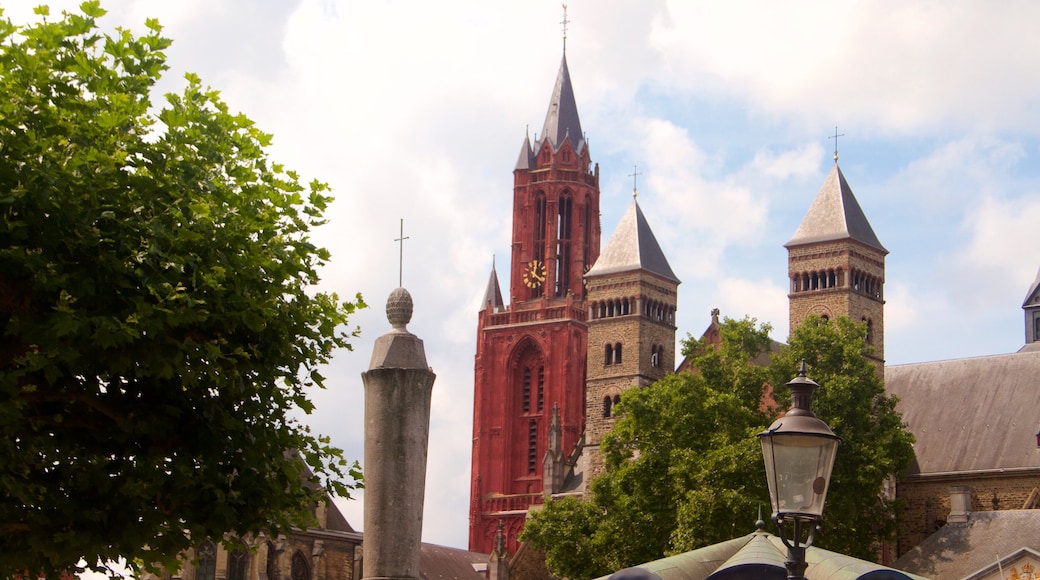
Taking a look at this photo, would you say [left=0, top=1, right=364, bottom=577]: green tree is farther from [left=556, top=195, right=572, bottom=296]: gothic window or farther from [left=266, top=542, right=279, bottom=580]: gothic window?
[left=556, top=195, right=572, bottom=296]: gothic window

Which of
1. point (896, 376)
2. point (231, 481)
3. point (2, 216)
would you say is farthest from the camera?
point (896, 376)

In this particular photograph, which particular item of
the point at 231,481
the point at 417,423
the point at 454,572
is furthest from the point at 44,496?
the point at 454,572

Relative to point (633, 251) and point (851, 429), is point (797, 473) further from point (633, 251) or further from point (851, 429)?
point (633, 251)

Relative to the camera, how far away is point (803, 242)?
66.5 metres

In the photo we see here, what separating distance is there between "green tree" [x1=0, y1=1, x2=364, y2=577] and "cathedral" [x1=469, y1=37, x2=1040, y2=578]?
119 feet

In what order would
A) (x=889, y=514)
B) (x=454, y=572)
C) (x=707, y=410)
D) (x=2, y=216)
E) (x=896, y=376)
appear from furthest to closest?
(x=454, y=572), (x=896, y=376), (x=889, y=514), (x=707, y=410), (x=2, y=216)

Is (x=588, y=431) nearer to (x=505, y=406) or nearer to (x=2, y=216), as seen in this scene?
(x=505, y=406)

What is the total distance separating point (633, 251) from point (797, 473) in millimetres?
63031

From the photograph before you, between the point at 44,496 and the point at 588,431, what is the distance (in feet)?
189

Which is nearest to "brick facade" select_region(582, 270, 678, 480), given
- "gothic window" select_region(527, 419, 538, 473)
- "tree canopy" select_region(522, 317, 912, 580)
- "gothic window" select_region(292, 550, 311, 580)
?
"gothic window" select_region(292, 550, 311, 580)

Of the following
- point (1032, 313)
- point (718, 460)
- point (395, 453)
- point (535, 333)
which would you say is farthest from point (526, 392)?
point (395, 453)

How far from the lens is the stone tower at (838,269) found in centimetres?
6500

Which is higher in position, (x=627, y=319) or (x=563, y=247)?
(x=563, y=247)

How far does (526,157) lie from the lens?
324 feet
